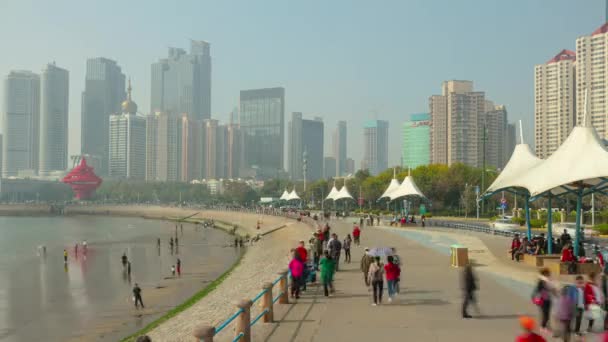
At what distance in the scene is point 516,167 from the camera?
28734 mm

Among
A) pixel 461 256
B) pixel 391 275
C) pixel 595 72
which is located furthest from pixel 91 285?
pixel 595 72

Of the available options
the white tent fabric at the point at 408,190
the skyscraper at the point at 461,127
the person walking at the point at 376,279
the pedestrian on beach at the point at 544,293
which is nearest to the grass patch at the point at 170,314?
the person walking at the point at 376,279

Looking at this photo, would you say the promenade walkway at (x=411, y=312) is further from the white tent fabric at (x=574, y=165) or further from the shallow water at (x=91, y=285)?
the shallow water at (x=91, y=285)

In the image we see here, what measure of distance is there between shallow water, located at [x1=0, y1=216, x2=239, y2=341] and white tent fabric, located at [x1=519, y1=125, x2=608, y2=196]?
17209 millimetres

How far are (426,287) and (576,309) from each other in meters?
6.56

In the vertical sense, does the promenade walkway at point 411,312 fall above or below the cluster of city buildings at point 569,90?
below

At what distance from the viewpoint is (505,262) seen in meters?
24.1

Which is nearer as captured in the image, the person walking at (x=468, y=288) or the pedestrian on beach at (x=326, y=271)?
the person walking at (x=468, y=288)

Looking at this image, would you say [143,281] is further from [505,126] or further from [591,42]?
[505,126]

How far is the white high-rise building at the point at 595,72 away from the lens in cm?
12594

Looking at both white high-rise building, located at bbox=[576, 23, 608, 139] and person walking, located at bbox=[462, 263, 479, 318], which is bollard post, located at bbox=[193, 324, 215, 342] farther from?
white high-rise building, located at bbox=[576, 23, 608, 139]

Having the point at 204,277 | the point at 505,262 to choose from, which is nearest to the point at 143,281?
the point at 204,277

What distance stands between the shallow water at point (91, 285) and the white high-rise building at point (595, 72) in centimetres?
9929

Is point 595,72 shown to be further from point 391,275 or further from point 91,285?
point 391,275
